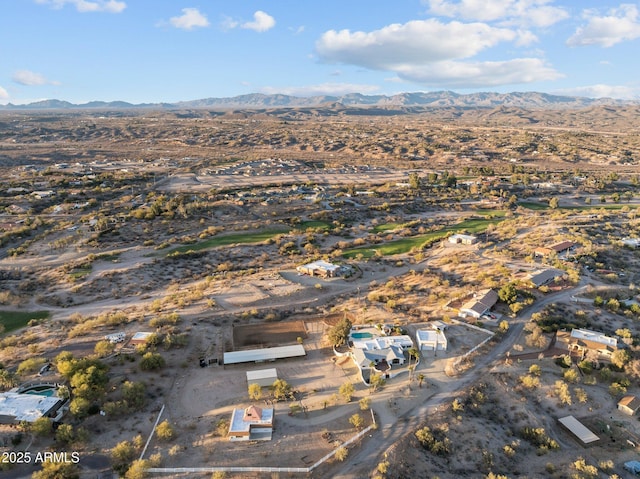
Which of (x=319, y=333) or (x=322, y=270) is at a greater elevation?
(x=322, y=270)

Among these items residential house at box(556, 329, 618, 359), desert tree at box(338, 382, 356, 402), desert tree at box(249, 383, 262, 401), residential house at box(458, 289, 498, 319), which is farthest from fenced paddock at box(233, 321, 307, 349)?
residential house at box(556, 329, 618, 359)

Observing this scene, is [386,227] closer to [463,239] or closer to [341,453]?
[463,239]

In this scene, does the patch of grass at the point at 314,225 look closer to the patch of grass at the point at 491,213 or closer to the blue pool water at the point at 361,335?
the patch of grass at the point at 491,213

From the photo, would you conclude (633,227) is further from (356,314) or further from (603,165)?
(603,165)

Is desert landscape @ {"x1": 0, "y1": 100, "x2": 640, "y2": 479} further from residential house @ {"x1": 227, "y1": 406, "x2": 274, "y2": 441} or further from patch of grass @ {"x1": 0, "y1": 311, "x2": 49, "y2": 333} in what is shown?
residential house @ {"x1": 227, "y1": 406, "x2": 274, "y2": 441}

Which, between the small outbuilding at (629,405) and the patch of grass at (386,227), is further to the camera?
the patch of grass at (386,227)

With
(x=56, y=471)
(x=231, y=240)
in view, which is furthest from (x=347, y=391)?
(x=231, y=240)

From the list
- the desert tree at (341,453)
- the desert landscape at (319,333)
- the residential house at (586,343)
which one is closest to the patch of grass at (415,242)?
the desert landscape at (319,333)
